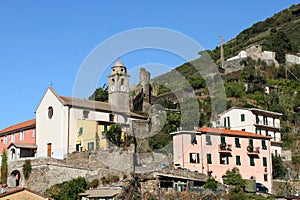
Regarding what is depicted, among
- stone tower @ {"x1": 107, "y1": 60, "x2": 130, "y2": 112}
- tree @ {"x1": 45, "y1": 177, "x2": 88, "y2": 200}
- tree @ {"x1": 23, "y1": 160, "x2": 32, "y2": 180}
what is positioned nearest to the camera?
tree @ {"x1": 45, "y1": 177, "x2": 88, "y2": 200}

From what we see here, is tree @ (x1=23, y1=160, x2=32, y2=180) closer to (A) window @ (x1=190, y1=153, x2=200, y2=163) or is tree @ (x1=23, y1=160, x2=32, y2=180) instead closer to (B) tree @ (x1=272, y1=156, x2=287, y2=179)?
(A) window @ (x1=190, y1=153, x2=200, y2=163)

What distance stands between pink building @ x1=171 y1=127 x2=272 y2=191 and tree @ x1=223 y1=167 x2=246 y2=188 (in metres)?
0.51

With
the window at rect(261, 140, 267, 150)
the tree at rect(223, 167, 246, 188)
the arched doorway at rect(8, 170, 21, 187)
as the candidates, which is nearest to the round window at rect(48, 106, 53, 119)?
the arched doorway at rect(8, 170, 21, 187)

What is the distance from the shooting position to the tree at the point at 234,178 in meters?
43.5

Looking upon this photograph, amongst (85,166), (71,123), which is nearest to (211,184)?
(85,166)

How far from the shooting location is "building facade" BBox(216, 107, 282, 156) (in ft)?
181

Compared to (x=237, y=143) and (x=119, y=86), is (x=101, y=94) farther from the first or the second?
(x=237, y=143)

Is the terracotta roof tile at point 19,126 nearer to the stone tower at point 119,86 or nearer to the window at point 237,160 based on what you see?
the stone tower at point 119,86

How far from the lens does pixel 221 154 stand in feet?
151

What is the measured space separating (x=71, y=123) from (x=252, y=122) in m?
18.9

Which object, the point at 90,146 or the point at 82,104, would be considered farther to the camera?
the point at 82,104

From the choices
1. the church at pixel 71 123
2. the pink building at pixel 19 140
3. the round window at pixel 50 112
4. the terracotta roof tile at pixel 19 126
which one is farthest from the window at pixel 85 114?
the terracotta roof tile at pixel 19 126

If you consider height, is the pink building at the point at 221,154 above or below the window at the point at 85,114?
below

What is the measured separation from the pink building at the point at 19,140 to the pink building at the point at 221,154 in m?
15.5
